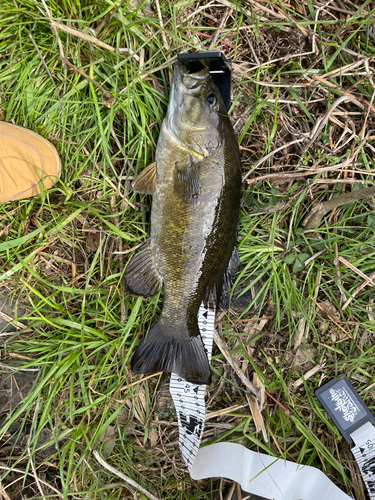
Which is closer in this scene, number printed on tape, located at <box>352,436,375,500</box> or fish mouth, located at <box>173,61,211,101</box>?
fish mouth, located at <box>173,61,211,101</box>

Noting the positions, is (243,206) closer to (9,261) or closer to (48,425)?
(9,261)

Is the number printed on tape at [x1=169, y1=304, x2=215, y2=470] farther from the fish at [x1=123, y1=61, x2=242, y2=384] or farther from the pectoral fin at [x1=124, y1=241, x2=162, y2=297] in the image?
the pectoral fin at [x1=124, y1=241, x2=162, y2=297]

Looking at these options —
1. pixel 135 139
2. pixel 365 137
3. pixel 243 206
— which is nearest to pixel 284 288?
pixel 243 206

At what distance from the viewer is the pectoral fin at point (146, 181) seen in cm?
226

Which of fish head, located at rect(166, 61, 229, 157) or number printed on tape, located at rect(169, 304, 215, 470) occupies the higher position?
fish head, located at rect(166, 61, 229, 157)

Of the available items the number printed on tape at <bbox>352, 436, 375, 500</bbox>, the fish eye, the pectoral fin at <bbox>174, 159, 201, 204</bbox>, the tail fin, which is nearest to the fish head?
the fish eye

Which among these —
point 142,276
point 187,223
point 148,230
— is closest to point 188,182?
point 187,223

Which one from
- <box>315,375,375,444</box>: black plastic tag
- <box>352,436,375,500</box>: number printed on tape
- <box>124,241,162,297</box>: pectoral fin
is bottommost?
<box>352,436,375,500</box>: number printed on tape

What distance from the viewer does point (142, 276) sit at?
235cm

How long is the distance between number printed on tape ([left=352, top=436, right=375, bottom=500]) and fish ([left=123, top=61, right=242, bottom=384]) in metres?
1.46

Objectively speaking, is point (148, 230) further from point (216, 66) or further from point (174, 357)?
point (216, 66)

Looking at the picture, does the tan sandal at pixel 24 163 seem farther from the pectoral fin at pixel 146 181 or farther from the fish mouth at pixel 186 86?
the fish mouth at pixel 186 86

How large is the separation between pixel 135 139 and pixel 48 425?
2.27 m

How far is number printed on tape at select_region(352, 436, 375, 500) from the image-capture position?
8.25 feet
